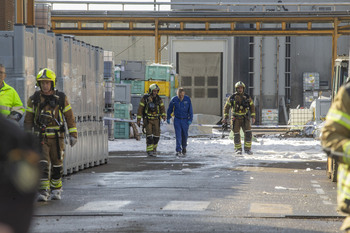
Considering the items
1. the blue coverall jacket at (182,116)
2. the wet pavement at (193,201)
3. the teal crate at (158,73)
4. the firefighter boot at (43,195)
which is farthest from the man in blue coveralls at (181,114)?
the firefighter boot at (43,195)

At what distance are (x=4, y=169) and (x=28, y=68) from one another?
407 inches

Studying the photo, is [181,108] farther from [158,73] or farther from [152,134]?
[158,73]

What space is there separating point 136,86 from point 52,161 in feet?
67.2

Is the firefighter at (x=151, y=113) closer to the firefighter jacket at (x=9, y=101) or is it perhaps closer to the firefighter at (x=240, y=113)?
the firefighter at (x=240, y=113)

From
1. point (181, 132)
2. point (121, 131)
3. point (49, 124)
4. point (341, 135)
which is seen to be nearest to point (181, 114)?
point (181, 132)

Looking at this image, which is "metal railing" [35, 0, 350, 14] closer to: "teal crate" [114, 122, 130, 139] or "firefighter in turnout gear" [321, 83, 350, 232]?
"teal crate" [114, 122, 130, 139]

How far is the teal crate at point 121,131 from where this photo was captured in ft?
96.8

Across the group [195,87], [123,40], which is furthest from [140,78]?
[123,40]

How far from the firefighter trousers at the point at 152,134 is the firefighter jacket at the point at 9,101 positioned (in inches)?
345

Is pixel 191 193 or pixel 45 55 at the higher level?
pixel 45 55

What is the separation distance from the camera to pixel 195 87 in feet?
153

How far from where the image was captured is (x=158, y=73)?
31.8 meters

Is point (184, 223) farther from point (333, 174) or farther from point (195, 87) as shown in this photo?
point (195, 87)

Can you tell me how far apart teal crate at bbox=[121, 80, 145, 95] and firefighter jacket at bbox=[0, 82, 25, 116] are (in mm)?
19518
